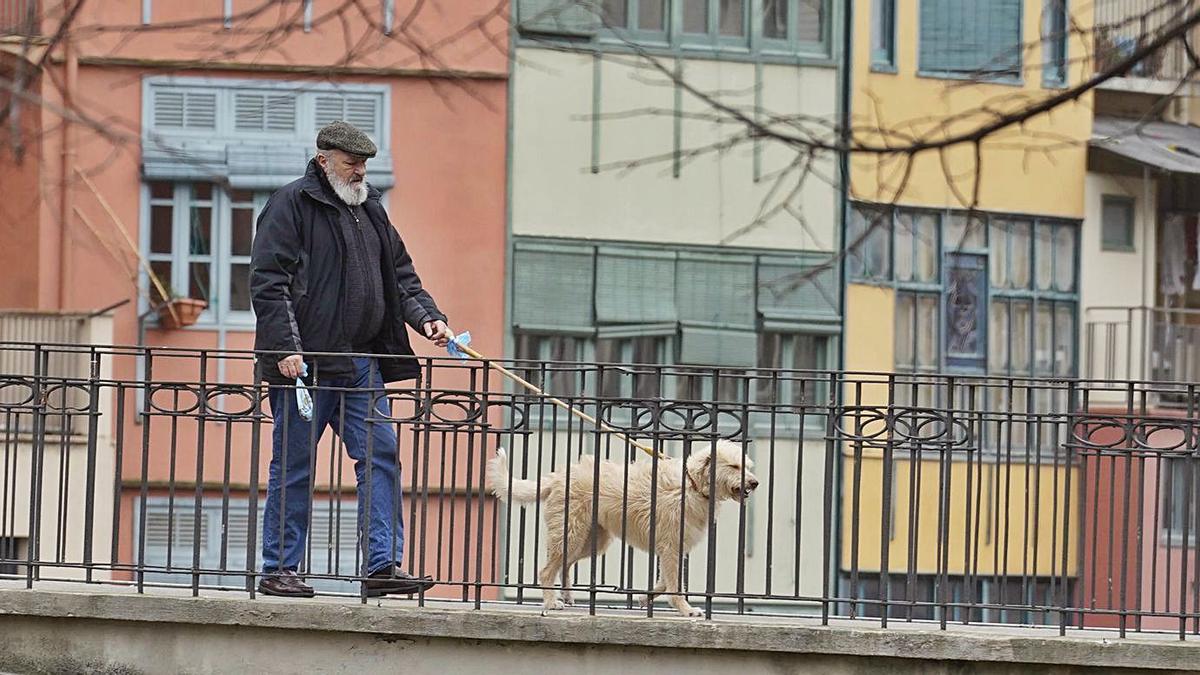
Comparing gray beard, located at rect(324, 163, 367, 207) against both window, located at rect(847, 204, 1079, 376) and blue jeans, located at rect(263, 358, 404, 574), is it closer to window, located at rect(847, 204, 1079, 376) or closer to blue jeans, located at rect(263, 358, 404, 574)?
blue jeans, located at rect(263, 358, 404, 574)

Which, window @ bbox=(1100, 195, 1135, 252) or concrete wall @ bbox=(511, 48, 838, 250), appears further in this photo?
window @ bbox=(1100, 195, 1135, 252)

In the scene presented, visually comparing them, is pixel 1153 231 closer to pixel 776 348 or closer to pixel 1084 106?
pixel 1084 106

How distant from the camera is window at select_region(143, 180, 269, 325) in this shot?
2566cm

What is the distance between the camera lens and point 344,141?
35.2 feet

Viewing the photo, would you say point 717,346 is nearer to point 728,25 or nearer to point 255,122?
point 728,25

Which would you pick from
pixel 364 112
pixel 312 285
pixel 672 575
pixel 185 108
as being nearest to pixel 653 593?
pixel 672 575

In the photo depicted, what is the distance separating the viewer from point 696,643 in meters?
9.75

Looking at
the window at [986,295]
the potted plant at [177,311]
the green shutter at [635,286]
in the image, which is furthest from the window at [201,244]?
the window at [986,295]

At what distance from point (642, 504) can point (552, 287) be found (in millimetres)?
15332

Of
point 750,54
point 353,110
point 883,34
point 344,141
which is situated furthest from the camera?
point 883,34

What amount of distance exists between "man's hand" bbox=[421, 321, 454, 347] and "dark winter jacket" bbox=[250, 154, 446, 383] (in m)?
0.05

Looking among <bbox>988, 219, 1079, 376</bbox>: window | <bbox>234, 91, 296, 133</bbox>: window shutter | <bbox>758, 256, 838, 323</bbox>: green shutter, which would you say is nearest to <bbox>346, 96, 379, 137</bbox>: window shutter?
<bbox>234, 91, 296, 133</bbox>: window shutter

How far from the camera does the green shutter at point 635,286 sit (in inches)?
1053

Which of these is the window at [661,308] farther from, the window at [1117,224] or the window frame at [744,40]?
the window at [1117,224]
